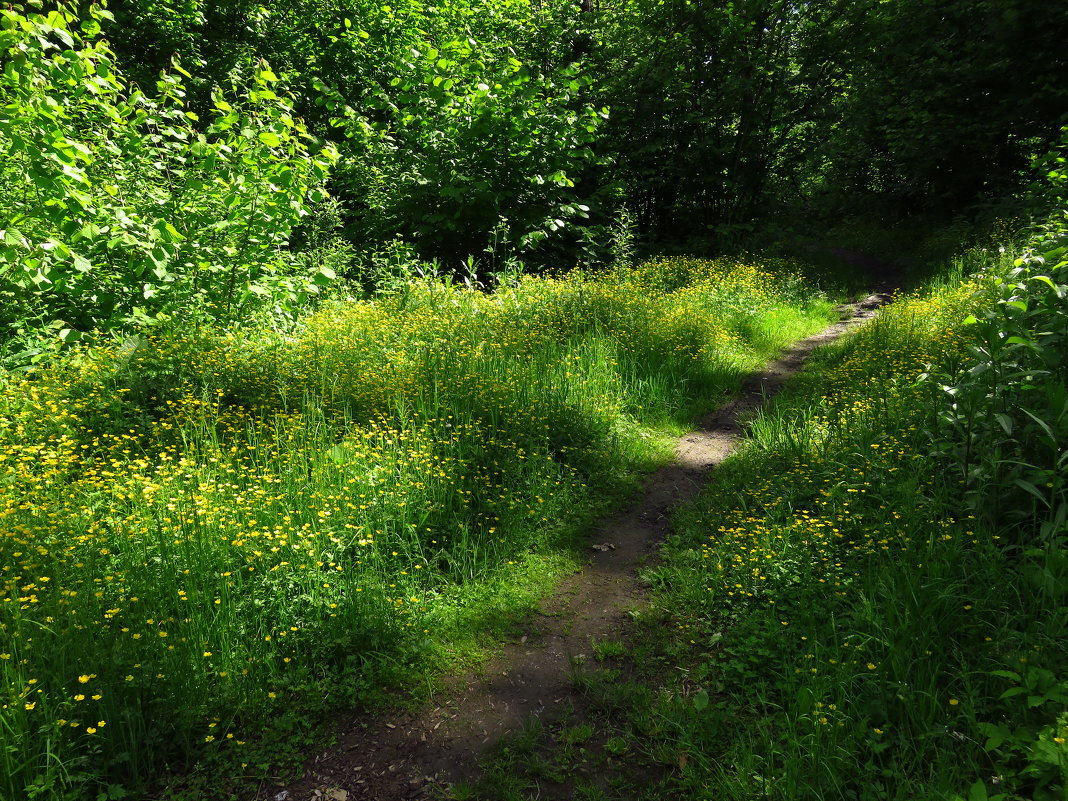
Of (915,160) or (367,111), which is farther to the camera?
(367,111)

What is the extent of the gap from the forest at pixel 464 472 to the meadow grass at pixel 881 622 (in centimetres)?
2

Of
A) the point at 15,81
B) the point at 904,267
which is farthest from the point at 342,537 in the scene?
the point at 904,267

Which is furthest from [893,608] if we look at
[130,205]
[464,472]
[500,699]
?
[130,205]

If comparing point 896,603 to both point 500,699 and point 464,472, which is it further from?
point 464,472

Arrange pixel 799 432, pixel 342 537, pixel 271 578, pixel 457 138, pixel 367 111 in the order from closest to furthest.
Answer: pixel 271 578 → pixel 342 537 → pixel 799 432 → pixel 457 138 → pixel 367 111

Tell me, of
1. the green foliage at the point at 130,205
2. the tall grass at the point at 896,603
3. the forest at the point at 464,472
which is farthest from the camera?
the green foliage at the point at 130,205

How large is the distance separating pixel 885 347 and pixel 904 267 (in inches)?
377

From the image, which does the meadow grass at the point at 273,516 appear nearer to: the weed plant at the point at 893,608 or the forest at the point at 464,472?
the forest at the point at 464,472

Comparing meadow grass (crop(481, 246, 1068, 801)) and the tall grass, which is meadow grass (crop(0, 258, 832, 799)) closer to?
meadow grass (crop(481, 246, 1068, 801))

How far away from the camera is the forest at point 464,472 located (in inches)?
96.8

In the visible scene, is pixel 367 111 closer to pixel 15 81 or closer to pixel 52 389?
pixel 15 81

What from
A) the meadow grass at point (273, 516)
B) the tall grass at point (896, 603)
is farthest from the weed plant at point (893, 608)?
the meadow grass at point (273, 516)

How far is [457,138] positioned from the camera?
34.7 ft

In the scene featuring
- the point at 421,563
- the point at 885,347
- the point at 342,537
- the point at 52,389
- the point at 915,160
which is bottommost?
the point at 421,563
